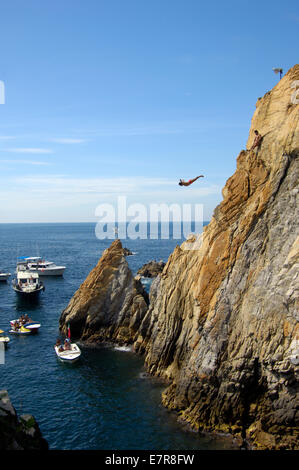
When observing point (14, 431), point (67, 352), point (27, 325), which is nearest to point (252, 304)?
→ point (14, 431)

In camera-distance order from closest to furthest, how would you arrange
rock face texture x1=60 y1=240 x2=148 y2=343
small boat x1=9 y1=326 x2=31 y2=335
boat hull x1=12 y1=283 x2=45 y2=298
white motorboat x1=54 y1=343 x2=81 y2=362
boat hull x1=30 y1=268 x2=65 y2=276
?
white motorboat x1=54 y1=343 x2=81 y2=362 < rock face texture x1=60 y1=240 x2=148 y2=343 < small boat x1=9 y1=326 x2=31 y2=335 < boat hull x1=12 y1=283 x2=45 y2=298 < boat hull x1=30 y1=268 x2=65 y2=276

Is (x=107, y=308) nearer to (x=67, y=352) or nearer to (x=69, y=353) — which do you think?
(x=67, y=352)

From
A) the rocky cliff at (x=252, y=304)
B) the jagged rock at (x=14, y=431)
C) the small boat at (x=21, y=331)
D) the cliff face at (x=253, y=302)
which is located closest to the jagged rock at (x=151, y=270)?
the small boat at (x=21, y=331)

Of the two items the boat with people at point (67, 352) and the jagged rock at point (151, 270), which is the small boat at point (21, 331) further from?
the jagged rock at point (151, 270)

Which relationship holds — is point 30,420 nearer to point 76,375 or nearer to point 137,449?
point 137,449

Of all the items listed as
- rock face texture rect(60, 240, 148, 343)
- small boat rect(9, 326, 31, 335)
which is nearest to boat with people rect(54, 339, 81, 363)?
rock face texture rect(60, 240, 148, 343)

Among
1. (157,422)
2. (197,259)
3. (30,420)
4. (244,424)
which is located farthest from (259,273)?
(30,420)

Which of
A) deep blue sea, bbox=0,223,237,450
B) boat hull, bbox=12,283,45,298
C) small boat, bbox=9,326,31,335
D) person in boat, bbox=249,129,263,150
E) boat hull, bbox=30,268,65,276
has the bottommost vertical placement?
deep blue sea, bbox=0,223,237,450

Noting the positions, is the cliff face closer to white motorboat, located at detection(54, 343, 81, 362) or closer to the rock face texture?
white motorboat, located at detection(54, 343, 81, 362)
